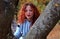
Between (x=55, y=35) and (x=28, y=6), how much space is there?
18.2 feet

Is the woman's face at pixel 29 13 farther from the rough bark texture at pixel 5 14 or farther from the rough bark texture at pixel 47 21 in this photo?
the rough bark texture at pixel 5 14

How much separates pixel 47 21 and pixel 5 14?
36 centimetres

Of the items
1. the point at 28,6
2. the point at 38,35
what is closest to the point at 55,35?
the point at 28,6

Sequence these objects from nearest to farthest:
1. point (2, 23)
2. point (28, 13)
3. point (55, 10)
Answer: point (2, 23), point (55, 10), point (28, 13)

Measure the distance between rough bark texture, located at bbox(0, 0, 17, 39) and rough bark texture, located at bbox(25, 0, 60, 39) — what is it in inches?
11.2

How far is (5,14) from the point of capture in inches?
63.0

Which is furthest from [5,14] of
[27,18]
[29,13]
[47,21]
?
[27,18]

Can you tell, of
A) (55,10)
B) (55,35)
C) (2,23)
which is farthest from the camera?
(55,35)

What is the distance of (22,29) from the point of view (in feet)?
12.5

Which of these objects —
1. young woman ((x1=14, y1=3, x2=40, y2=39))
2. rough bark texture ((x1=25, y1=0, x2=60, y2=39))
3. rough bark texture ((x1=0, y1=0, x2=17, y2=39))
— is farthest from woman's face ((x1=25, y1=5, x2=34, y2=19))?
rough bark texture ((x1=0, y1=0, x2=17, y2=39))

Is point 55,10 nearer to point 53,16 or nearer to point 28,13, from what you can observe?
point 53,16

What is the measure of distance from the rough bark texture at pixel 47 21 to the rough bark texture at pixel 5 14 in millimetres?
284

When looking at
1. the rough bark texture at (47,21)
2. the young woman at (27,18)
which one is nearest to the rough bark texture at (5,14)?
the rough bark texture at (47,21)

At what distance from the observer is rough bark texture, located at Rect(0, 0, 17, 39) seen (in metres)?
1.59
